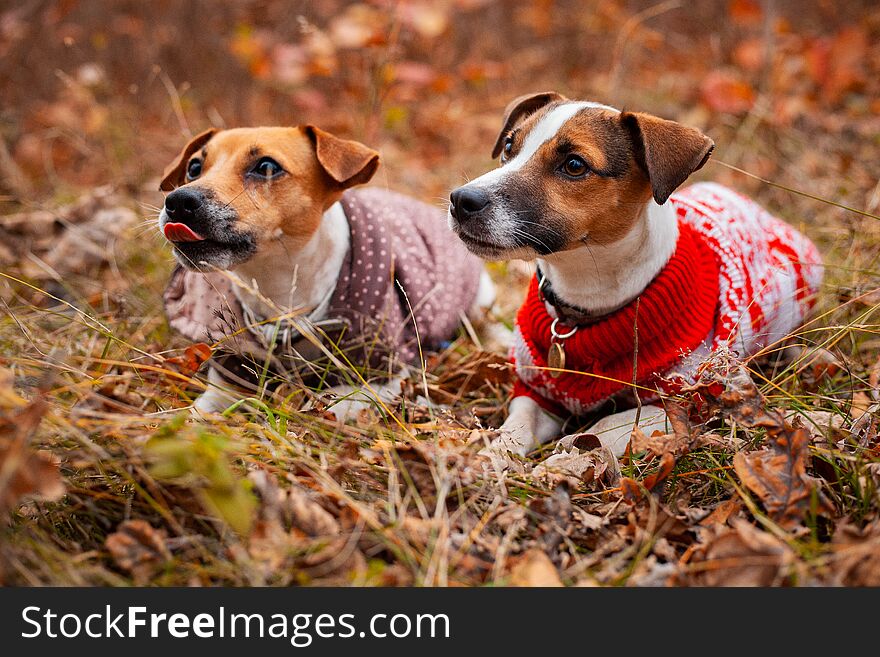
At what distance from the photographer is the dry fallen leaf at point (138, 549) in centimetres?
184

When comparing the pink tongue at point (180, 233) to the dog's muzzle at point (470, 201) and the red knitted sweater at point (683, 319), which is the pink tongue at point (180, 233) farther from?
the red knitted sweater at point (683, 319)

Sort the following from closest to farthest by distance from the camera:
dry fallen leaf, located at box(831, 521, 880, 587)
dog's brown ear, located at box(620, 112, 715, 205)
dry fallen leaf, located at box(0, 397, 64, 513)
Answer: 1. dry fallen leaf, located at box(0, 397, 64, 513)
2. dry fallen leaf, located at box(831, 521, 880, 587)
3. dog's brown ear, located at box(620, 112, 715, 205)

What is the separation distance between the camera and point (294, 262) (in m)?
3.18

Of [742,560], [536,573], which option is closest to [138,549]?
[536,573]

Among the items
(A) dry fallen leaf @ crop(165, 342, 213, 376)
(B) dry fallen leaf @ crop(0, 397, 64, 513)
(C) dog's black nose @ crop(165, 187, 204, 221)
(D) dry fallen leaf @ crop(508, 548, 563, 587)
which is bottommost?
(D) dry fallen leaf @ crop(508, 548, 563, 587)

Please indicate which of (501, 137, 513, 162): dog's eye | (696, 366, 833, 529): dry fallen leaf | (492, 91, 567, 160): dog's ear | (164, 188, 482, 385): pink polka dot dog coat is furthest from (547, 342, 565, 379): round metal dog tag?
(492, 91, 567, 160): dog's ear

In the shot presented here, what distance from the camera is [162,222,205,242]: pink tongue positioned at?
2.79 meters

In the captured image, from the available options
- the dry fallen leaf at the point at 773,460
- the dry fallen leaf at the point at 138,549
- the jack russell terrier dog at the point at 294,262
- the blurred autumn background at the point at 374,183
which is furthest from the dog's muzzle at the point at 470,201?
the dry fallen leaf at the point at 138,549

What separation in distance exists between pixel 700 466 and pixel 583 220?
91 centimetres

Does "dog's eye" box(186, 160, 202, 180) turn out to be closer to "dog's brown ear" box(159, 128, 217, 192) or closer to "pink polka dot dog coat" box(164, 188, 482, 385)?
"dog's brown ear" box(159, 128, 217, 192)

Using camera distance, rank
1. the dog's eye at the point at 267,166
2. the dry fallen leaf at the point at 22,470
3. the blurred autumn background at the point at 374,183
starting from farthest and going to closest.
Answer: the dog's eye at the point at 267,166 → the blurred autumn background at the point at 374,183 → the dry fallen leaf at the point at 22,470

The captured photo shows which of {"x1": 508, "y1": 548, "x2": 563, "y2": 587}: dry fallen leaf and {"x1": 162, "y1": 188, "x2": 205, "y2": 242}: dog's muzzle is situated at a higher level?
{"x1": 162, "y1": 188, "x2": 205, "y2": 242}: dog's muzzle

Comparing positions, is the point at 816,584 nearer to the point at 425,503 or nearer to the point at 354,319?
the point at 425,503

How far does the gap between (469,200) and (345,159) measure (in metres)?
0.77
